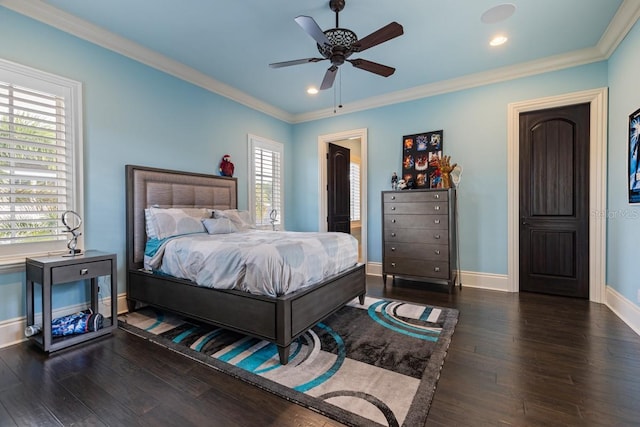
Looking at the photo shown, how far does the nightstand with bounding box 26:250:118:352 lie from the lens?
7.46 ft

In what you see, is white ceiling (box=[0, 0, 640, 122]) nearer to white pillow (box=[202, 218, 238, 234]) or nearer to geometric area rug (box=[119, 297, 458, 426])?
white pillow (box=[202, 218, 238, 234])

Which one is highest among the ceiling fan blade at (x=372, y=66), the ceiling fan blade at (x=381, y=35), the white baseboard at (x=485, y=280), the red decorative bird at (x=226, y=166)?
the ceiling fan blade at (x=381, y=35)

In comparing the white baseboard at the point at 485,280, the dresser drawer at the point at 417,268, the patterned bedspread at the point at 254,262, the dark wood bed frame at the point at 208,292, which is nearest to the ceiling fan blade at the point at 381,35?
the patterned bedspread at the point at 254,262

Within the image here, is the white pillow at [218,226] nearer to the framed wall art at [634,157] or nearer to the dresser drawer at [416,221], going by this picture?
the dresser drawer at [416,221]

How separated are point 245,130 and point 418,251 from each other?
10.5 feet

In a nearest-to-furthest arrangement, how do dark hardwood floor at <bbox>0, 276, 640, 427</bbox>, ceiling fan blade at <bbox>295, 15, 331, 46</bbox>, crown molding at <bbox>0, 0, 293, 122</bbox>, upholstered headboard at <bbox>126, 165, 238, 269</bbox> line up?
dark hardwood floor at <bbox>0, 276, 640, 427</bbox> < ceiling fan blade at <bbox>295, 15, 331, 46</bbox> < crown molding at <bbox>0, 0, 293, 122</bbox> < upholstered headboard at <bbox>126, 165, 238, 269</bbox>

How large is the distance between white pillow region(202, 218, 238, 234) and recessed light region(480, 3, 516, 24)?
131 inches

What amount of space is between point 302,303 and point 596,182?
3615 millimetres

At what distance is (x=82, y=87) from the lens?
9.36 feet

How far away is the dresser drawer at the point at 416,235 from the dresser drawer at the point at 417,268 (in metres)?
0.28

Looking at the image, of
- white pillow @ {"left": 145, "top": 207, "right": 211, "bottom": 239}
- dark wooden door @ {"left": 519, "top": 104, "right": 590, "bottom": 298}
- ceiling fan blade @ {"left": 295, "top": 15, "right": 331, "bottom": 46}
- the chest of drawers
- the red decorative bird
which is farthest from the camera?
the red decorative bird

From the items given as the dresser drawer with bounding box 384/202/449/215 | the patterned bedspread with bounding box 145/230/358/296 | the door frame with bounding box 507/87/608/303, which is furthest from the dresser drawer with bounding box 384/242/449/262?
the door frame with bounding box 507/87/608/303

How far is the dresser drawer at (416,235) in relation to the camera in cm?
387

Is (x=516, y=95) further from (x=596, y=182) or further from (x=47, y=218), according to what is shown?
(x=47, y=218)
